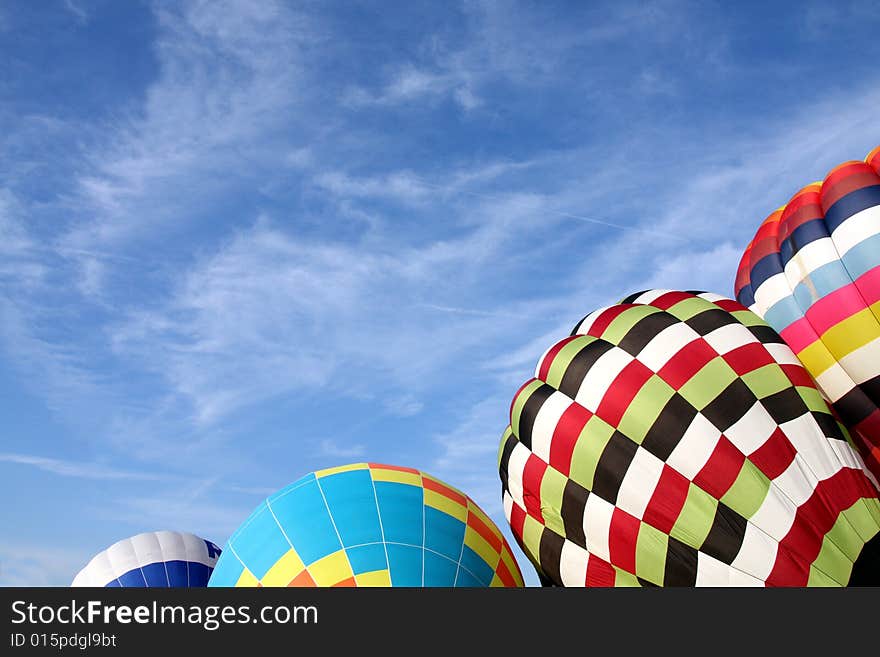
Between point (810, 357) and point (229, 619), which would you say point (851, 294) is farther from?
point (229, 619)

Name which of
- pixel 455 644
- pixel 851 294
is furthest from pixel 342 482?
pixel 851 294

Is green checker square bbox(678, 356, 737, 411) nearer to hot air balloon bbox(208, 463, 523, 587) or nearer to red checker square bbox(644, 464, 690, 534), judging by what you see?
red checker square bbox(644, 464, 690, 534)

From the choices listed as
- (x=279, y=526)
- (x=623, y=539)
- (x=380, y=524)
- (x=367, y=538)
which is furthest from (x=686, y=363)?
(x=279, y=526)

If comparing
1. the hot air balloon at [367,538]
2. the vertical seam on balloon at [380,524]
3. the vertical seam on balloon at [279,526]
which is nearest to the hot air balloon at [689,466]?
the hot air balloon at [367,538]

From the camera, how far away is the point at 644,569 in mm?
6301

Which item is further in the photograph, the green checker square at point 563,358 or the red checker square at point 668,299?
the red checker square at point 668,299

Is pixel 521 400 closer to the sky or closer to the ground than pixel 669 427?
closer to the sky

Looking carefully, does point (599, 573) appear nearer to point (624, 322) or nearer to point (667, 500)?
point (667, 500)

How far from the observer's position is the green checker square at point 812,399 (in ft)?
21.7

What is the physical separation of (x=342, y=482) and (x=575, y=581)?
6.96 feet

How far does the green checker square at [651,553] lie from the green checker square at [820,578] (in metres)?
0.97

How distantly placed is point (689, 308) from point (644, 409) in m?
1.21

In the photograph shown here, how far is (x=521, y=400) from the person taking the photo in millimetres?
7516

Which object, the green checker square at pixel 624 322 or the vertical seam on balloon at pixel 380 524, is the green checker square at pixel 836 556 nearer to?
the green checker square at pixel 624 322
